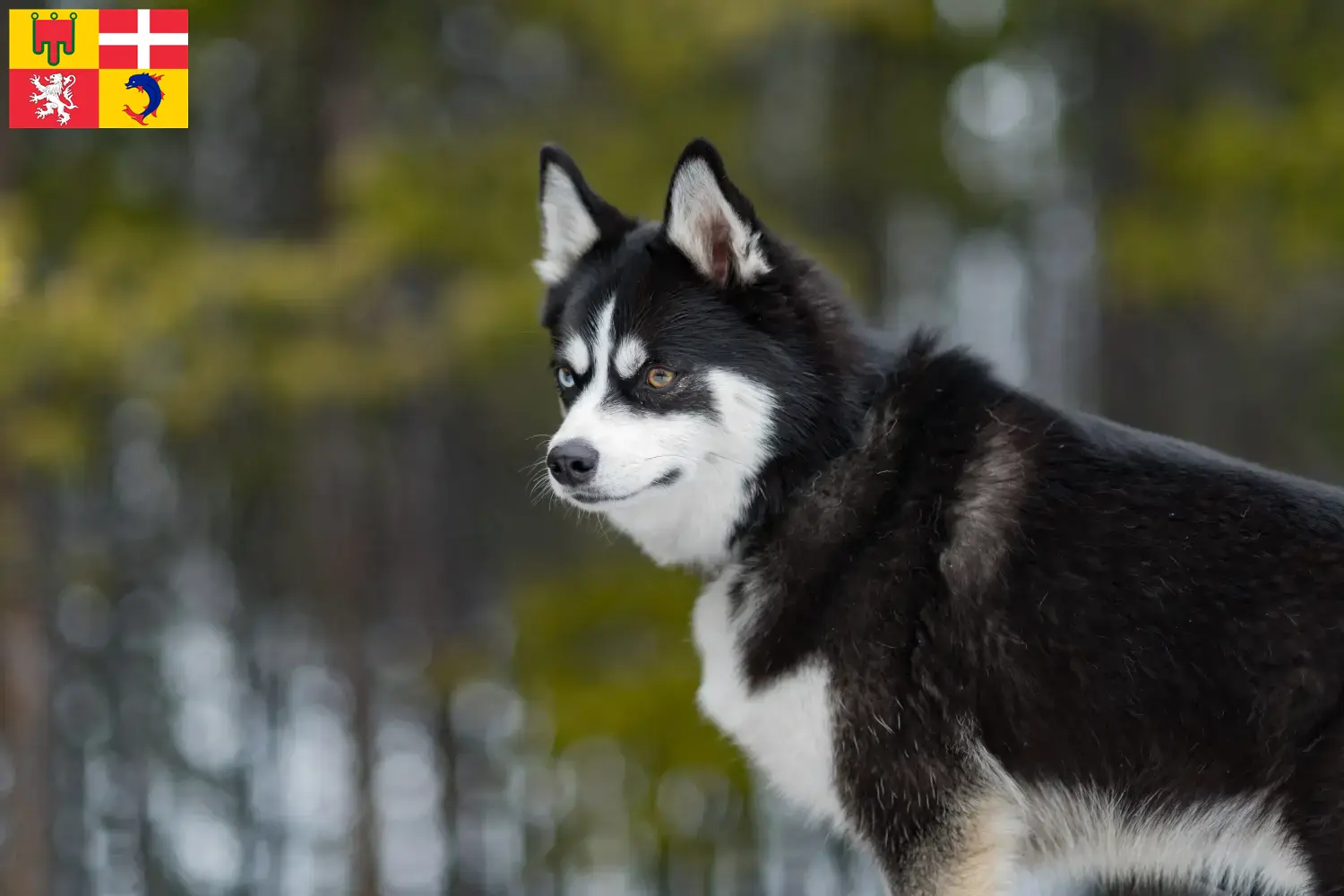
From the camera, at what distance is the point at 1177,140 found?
8969 millimetres

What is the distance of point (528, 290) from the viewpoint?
26.6 feet

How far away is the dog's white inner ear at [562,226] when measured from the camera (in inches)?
139

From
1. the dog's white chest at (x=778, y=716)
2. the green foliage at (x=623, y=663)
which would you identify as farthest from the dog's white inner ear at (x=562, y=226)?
the green foliage at (x=623, y=663)

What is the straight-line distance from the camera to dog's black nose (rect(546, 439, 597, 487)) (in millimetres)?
2990

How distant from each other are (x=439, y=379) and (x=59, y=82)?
309 cm

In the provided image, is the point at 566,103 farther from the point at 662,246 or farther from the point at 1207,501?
the point at 1207,501

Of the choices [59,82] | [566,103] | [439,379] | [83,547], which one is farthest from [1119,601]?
[83,547]

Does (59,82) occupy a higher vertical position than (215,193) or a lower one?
higher

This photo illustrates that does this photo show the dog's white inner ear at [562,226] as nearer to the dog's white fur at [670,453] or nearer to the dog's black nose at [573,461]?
the dog's white fur at [670,453]

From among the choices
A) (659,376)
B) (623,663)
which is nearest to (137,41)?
(659,376)

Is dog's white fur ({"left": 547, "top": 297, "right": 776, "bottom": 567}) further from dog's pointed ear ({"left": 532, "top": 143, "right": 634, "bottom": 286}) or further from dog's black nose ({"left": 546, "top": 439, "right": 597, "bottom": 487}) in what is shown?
dog's pointed ear ({"left": 532, "top": 143, "right": 634, "bottom": 286})

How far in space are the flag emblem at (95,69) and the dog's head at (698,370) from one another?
4351 mm

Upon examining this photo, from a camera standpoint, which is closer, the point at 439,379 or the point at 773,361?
the point at 773,361

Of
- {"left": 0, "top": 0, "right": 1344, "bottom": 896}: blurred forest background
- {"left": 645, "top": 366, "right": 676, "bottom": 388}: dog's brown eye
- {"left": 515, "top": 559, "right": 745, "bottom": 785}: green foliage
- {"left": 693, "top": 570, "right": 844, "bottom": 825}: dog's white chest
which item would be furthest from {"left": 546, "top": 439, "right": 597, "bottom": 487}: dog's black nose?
{"left": 515, "top": 559, "right": 745, "bottom": 785}: green foliage
